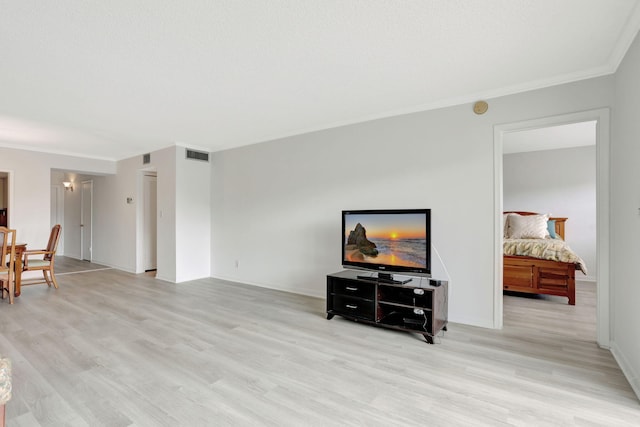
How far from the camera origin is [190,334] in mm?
2965

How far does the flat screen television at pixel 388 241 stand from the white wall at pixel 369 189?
1.41 feet

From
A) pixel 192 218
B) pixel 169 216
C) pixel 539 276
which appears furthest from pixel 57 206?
pixel 539 276

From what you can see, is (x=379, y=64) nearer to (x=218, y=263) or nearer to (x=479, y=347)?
(x=479, y=347)

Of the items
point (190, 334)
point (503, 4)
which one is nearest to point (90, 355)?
point (190, 334)

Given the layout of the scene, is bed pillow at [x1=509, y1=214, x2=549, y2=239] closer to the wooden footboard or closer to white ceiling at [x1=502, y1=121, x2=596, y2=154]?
→ the wooden footboard

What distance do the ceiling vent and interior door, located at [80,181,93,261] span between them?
144 inches

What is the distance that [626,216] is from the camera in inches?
89.5

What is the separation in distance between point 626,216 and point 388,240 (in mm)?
1828

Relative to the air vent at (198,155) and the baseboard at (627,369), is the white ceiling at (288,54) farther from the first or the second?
the baseboard at (627,369)

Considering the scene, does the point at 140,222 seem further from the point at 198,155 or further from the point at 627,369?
the point at 627,369

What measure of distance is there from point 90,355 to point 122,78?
2.37 m

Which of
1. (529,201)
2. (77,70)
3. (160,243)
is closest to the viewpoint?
(77,70)

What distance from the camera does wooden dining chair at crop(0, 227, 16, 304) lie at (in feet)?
13.1

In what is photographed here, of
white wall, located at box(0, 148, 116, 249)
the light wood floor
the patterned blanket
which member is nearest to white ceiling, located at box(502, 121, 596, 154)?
the patterned blanket
